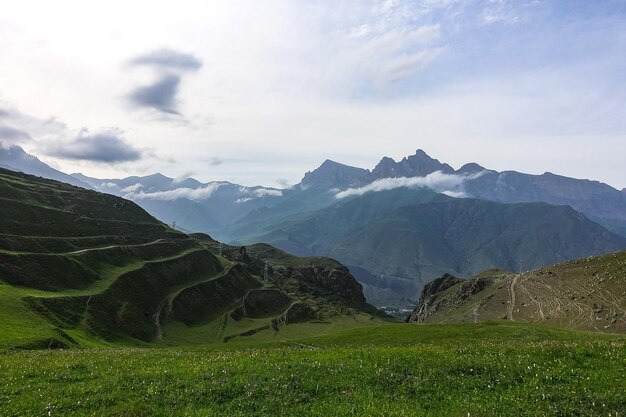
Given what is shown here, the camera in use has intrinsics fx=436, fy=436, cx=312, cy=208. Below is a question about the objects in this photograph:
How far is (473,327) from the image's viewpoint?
69.5 m

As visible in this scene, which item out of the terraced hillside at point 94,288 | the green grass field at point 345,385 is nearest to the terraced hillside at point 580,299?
the terraced hillside at point 94,288

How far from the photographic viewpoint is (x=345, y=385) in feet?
69.0

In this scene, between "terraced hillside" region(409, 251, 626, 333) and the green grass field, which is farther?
"terraced hillside" region(409, 251, 626, 333)

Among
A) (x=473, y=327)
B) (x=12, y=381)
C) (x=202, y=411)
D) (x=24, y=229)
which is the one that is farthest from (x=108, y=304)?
(x=202, y=411)

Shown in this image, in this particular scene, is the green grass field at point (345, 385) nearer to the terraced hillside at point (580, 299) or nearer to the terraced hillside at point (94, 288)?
the terraced hillside at point (94, 288)

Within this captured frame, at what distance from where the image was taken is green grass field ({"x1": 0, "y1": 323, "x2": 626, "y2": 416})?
59.4 ft

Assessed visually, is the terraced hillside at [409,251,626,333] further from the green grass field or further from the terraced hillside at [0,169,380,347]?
the green grass field

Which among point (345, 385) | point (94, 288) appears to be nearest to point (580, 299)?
point (94, 288)

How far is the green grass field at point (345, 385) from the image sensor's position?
1811cm

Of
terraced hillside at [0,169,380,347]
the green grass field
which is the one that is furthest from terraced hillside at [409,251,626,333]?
the green grass field

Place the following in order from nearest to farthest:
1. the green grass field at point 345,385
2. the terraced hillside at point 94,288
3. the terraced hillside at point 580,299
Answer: the green grass field at point 345,385
the terraced hillside at point 94,288
the terraced hillside at point 580,299

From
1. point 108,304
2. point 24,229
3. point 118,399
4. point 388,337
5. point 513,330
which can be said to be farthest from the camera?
point 24,229

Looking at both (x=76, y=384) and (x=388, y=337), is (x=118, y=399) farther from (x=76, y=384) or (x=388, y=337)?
(x=388, y=337)

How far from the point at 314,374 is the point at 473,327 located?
54477 mm
